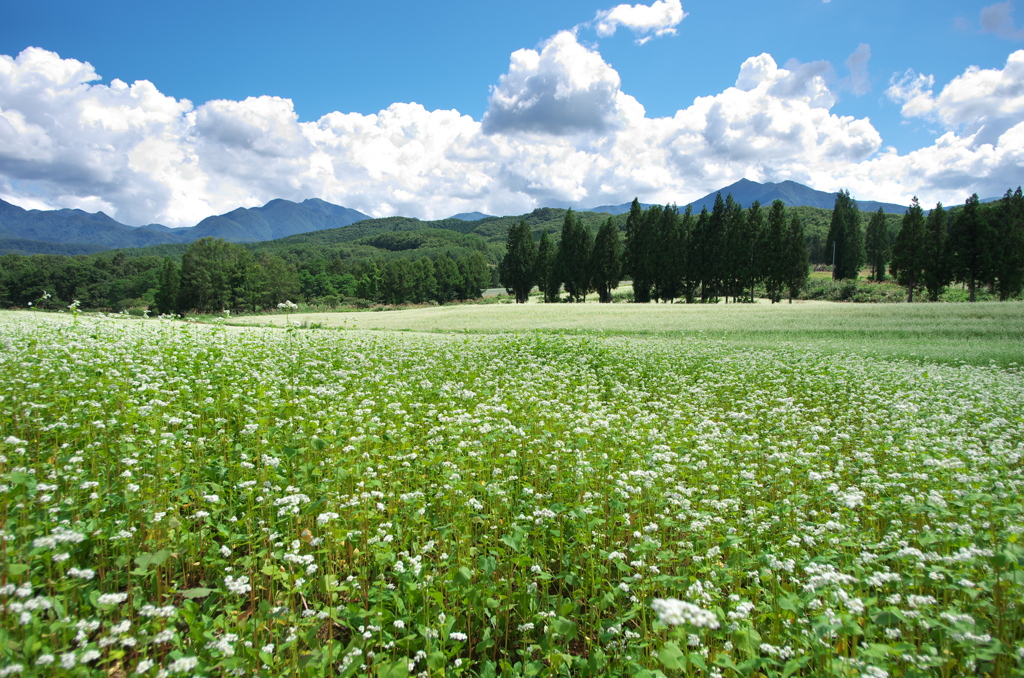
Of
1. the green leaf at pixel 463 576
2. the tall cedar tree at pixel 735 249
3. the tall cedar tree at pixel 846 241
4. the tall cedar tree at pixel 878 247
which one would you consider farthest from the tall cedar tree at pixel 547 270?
the green leaf at pixel 463 576

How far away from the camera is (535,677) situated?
2986mm

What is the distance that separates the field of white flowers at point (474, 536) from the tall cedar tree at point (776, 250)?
53.7 metres

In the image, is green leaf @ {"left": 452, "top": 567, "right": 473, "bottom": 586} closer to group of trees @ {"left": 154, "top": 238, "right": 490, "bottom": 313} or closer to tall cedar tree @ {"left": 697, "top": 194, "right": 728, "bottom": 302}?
tall cedar tree @ {"left": 697, "top": 194, "right": 728, "bottom": 302}

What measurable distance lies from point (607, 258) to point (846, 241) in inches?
2017

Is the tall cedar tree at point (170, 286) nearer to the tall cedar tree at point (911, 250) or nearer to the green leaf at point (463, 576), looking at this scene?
the green leaf at point (463, 576)

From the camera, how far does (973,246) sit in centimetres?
4903

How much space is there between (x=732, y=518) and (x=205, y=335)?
14.0 m

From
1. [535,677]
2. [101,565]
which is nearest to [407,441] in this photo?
[101,565]

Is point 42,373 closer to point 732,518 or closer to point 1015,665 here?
point 732,518

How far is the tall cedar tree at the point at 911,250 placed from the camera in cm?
5469

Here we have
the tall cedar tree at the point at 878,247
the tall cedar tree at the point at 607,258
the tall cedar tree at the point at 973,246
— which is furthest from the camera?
the tall cedar tree at the point at 878,247

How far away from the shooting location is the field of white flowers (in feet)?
9.39

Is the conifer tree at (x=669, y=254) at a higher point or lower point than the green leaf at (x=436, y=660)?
higher

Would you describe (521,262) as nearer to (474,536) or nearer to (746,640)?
(474,536)
